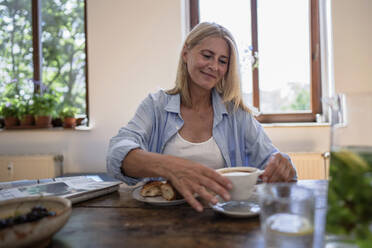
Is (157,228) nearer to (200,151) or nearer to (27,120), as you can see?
(200,151)

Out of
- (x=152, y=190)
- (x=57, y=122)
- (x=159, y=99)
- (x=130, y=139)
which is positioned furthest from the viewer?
(x=57, y=122)

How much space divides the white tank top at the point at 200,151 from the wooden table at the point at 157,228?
1.80ft

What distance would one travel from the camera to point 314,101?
2.84 meters

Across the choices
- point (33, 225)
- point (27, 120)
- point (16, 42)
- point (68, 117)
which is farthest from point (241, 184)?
point (16, 42)

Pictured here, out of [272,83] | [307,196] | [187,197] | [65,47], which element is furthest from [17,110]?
[307,196]

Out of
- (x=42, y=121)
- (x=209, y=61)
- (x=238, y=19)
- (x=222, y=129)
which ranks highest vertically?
(x=238, y=19)

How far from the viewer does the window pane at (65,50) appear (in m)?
3.05

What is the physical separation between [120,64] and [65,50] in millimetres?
752

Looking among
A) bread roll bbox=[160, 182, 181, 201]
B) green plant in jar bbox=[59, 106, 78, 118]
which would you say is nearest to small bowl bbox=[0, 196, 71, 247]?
bread roll bbox=[160, 182, 181, 201]

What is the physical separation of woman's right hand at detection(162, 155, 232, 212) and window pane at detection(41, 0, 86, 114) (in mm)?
2475

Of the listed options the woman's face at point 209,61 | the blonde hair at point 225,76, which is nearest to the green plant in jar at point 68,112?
the blonde hair at point 225,76

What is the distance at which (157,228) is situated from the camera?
0.68 meters

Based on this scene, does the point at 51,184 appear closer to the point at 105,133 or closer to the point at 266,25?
the point at 105,133

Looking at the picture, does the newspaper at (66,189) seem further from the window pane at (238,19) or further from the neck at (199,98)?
the window pane at (238,19)
